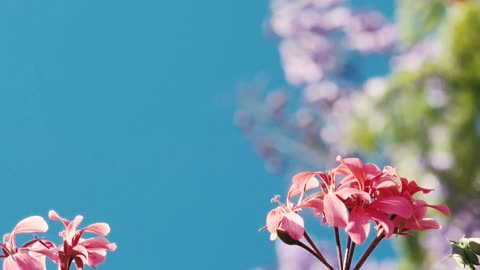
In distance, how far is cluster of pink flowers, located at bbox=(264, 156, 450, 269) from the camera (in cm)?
49

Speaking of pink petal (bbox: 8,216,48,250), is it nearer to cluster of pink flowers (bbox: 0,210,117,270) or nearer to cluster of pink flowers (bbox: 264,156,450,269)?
cluster of pink flowers (bbox: 0,210,117,270)

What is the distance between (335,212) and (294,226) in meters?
0.03

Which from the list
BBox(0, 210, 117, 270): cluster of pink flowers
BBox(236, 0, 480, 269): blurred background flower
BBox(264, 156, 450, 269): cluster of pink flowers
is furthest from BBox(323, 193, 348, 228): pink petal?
BBox(236, 0, 480, 269): blurred background flower

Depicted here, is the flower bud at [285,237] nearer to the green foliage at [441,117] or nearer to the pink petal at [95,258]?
the pink petal at [95,258]

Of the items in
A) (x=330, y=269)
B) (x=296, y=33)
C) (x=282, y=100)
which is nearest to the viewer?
(x=330, y=269)

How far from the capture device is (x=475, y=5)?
4625 mm

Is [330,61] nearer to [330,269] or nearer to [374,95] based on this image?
[374,95]

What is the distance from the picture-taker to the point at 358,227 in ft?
1.62

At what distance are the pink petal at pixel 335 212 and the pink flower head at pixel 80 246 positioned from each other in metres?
0.14

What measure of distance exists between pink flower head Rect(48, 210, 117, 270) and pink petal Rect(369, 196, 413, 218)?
0.18 metres

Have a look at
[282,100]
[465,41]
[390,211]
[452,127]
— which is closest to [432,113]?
[452,127]

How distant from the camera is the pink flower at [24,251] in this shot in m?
0.46

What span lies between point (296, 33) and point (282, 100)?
50cm

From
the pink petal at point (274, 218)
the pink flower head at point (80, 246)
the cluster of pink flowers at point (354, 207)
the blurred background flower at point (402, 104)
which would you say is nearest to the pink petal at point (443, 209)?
the cluster of pink flowers at point (354, 207)
